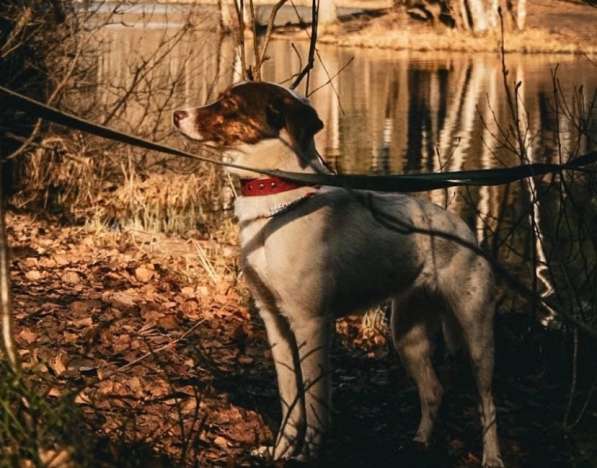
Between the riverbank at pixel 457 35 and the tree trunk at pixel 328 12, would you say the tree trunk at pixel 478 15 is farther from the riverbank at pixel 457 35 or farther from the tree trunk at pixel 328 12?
the tree trunk at pixel 328 12

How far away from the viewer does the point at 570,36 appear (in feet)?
136

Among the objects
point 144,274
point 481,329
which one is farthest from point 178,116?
point 144,274

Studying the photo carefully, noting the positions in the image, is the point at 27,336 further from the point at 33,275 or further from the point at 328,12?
the point at 328,12

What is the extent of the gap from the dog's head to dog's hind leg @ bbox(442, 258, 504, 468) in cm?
101

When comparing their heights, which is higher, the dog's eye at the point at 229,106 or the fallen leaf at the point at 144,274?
the dog's eye at the point at 229,106

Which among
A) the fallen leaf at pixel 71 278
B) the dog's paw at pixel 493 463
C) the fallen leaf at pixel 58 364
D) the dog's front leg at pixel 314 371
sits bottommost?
the dog's paw at pixel 493 463

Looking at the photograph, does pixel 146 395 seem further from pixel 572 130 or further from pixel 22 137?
pixel 572 130

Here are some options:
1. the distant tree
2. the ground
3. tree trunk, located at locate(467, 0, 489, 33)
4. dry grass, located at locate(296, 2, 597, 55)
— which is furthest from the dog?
tree trunk, located at locate(467, 0, 489, 33)

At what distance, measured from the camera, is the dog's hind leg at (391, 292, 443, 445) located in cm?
577

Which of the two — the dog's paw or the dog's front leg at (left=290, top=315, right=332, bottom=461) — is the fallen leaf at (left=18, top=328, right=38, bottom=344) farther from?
the dog's paw

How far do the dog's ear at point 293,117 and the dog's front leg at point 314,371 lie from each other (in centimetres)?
82

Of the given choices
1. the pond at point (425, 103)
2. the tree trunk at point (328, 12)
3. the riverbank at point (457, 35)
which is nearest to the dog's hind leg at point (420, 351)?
the pond at point (425, 103)

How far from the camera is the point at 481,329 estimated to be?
546 centimetres

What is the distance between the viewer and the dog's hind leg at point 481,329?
5.39 m
